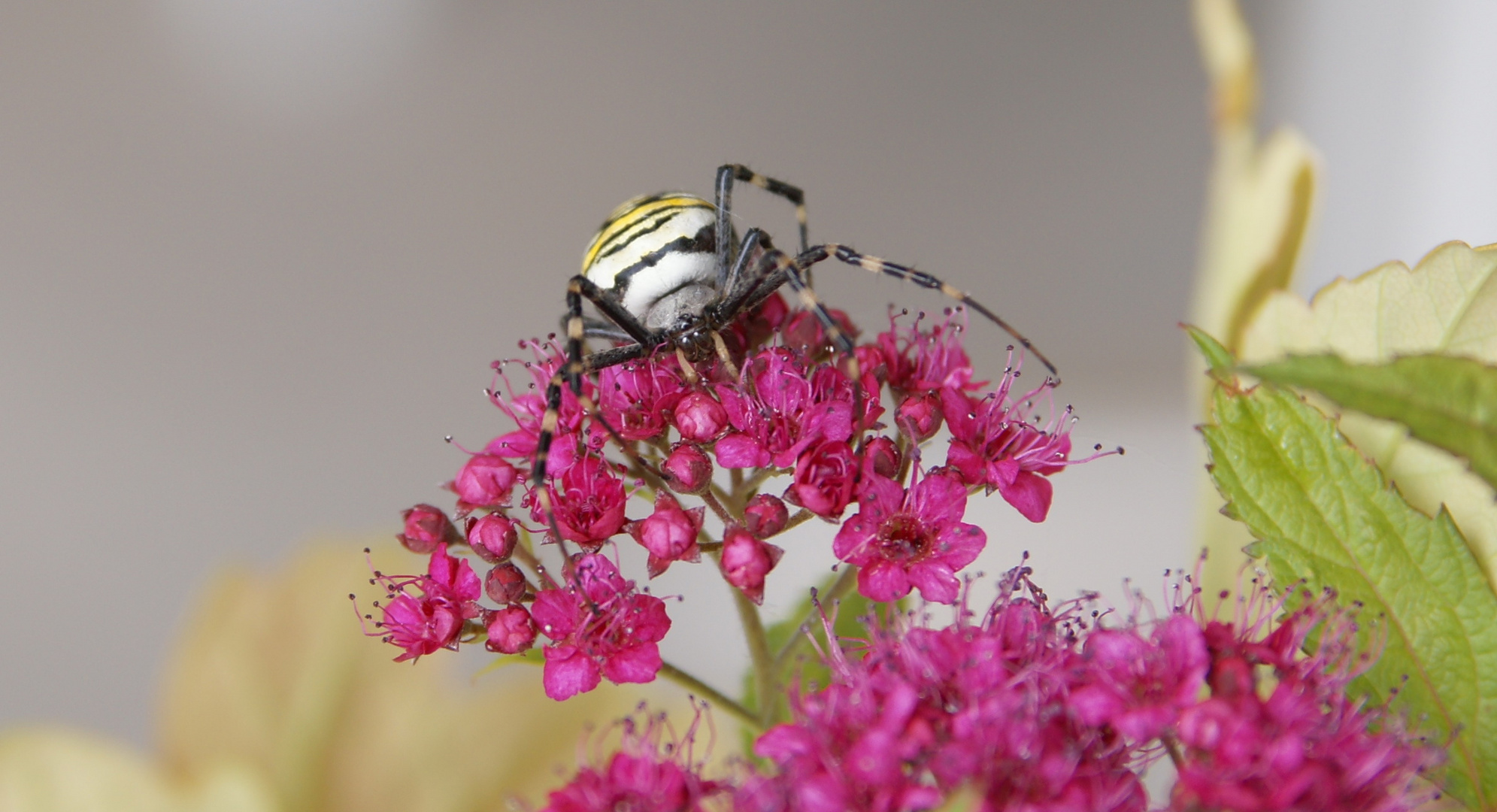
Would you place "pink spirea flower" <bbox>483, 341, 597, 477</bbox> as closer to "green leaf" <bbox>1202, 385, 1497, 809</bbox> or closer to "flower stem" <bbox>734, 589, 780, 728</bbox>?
"flower stem" <bbox>734, 589, 780, 728</bbox>

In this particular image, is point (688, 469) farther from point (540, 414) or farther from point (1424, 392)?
point (1424, 392)

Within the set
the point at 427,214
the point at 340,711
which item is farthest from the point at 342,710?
the point at 427,214

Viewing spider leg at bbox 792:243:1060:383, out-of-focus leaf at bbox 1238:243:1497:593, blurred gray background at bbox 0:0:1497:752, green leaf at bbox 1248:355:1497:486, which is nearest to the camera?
green leaf at bbox 1248:355:1497:486

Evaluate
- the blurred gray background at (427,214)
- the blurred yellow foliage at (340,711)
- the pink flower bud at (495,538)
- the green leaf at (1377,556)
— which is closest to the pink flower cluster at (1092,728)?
the green leaf at (1377,556)

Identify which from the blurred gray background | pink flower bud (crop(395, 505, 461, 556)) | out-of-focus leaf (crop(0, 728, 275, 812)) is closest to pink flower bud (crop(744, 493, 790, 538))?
pink flower bud (crop(395, 505, 461, 556))

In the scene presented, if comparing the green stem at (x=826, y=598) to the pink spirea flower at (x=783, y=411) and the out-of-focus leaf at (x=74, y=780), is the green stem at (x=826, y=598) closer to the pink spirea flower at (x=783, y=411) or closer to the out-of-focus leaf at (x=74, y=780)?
the pink spirea flower at (x=783, y=411)

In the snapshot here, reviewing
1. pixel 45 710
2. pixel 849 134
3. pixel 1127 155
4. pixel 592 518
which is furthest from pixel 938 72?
pixel 45 710
